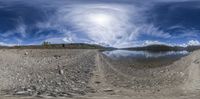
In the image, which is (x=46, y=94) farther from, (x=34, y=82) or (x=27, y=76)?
(x=27, y=76)

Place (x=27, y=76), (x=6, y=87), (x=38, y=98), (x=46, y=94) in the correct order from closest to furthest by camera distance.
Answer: (x=38, y=98) < (x=46, y=94) < (x=6, y=87) < (x=27, y=76)

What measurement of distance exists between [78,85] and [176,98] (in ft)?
24.2

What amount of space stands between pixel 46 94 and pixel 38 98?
1415mm

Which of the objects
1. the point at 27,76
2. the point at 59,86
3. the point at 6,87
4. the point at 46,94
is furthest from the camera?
the point at 27,76

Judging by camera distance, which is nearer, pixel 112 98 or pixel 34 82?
pixel 112 98

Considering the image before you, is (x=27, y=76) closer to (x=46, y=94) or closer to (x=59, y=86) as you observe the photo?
(x=59, y=86)

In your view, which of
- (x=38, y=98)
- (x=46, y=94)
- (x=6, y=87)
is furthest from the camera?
(x=6, y=87)

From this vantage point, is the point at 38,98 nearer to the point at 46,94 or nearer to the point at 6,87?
the point at 46,94

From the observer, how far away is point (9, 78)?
A: 82.1ft

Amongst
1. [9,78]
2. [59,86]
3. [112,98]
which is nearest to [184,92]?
[112,98]

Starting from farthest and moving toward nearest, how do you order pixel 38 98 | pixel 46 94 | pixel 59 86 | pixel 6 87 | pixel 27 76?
pixel 27 76 → pixel 59 86 → pixel 6 87 → pixel 46 94 → pixel 38 98

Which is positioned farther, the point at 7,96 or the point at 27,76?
the point at 27,76

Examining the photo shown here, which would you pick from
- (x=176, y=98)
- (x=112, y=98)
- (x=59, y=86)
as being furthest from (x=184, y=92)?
(x=59, y=86)

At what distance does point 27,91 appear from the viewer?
798 inches
